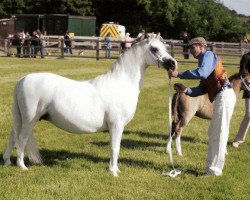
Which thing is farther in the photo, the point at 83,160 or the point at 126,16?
the point at 126,16

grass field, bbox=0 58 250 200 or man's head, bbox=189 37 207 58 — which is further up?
man's head, bbox=189 37 207 58

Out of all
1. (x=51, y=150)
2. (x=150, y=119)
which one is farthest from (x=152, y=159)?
(x=150, y=119)

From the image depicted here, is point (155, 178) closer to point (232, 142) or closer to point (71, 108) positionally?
point (71, 108)

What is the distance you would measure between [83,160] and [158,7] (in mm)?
61036

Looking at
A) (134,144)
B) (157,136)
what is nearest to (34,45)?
(157,136)

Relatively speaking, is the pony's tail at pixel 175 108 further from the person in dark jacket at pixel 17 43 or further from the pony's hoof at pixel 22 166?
the person in dark jacket at pixel 17 43

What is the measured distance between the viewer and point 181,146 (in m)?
9.98

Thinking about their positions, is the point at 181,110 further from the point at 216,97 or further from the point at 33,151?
the point at 33,151

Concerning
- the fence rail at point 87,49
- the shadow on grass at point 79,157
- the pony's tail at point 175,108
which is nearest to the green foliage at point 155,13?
the fence rail at point 87,49

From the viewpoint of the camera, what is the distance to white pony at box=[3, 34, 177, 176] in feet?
23.8

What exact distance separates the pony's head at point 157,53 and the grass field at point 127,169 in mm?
1648

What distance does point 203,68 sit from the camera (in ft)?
23.4

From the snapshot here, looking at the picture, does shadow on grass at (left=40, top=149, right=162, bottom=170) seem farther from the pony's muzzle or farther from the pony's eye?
the pony's eye

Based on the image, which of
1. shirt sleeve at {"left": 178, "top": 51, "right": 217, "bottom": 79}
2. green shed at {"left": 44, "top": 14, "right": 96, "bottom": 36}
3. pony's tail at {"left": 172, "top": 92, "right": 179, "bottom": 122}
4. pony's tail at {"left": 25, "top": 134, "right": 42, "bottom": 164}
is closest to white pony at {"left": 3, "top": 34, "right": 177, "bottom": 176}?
pony's tail at {"left": 25, "top": 134, "right": 42, "bottom": 164}
